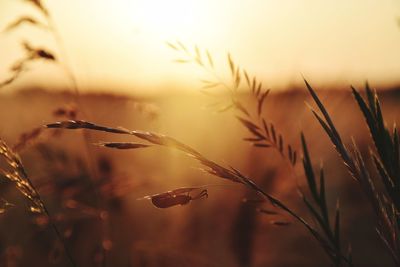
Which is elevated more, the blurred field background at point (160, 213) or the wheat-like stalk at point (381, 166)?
the wheat-like stalk at point (381, 166)

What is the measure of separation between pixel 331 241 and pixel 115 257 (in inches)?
106

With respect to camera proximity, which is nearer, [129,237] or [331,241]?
[331,241]

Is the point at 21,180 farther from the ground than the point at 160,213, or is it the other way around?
the point at 21,180

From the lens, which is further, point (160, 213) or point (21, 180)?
point (160, 213)

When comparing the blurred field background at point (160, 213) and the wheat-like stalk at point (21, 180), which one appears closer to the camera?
the wheat-like stalk at point (21, 180)

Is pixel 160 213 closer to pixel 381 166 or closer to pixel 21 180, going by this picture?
pixel 21 180

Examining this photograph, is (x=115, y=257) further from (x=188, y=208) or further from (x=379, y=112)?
(x=379, y=112)

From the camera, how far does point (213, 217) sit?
331cm

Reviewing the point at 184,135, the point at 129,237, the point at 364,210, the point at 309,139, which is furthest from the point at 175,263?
the point at 184,135

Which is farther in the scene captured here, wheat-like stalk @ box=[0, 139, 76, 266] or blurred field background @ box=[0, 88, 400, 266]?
blurred field background @ box=[0, 88, 400, 266]

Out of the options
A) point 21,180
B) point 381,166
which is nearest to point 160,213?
point 21,180

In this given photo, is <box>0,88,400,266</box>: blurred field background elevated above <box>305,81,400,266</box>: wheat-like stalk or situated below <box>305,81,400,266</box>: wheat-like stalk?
below

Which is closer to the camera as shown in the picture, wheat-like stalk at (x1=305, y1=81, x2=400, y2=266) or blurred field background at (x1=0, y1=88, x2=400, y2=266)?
wheat-like stalk at (x1=305, y1=81, x2=400, y2=266)

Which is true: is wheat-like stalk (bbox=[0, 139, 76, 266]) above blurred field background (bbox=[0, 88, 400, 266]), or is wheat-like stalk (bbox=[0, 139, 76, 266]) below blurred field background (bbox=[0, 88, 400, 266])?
above
